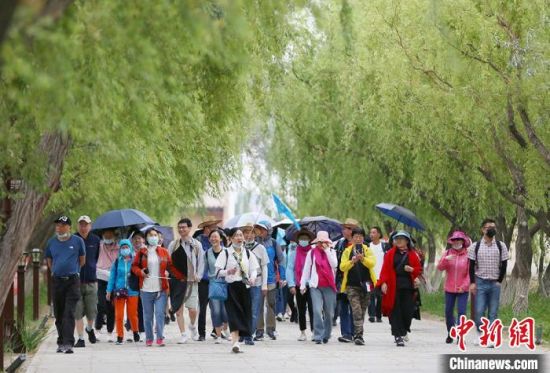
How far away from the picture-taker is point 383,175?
115 ft

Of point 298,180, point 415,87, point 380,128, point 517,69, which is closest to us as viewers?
point 517,69

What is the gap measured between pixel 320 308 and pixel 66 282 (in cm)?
400

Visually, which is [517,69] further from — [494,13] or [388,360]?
[388,360]

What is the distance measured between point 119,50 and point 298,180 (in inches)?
1130

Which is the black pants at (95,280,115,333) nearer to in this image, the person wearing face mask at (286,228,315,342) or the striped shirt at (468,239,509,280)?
the person wearing face mask at (286,228,315,342)

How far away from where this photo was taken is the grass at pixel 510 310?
22609 mm

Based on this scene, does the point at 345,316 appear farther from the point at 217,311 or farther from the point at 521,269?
the point at 521,269

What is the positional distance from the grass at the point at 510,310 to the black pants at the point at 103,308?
6446 millimetres

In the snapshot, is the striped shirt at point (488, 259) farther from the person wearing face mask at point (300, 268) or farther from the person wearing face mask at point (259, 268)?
the person wearing face mask at point (259, 268)

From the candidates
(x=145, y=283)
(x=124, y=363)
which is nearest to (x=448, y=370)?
(x=124, y=363)

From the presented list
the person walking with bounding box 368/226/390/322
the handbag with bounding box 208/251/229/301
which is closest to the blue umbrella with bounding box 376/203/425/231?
the person walking with bounding box 368/226/390/322

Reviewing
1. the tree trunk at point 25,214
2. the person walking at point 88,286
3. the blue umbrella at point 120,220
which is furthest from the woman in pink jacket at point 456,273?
the tree trunk at point 25,214

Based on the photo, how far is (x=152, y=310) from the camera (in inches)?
786

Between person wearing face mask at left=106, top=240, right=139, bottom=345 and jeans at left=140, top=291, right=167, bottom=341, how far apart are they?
1.19ft
